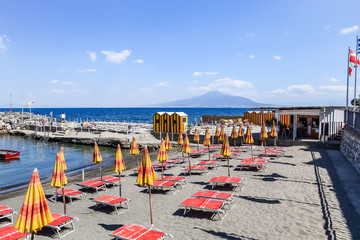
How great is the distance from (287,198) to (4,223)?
33.3 ft

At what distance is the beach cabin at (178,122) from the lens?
28.5 meters

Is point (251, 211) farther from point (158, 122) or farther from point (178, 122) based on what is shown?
point (158, 122)

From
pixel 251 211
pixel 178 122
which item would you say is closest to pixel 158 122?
pixel 178 122

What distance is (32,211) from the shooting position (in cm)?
479

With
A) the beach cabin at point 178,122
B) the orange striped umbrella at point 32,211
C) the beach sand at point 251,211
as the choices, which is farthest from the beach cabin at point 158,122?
the orange striped umbrella at point 32,211

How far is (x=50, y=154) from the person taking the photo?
27.0m

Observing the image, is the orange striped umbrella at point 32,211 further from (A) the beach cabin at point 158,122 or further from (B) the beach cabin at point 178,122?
(A) the beach cabin at point 158,122

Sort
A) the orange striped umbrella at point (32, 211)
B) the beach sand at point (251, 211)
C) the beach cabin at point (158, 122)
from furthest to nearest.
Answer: the beach cabin at point (158, 122), the beach sand at point (251, 211), the orange striped umbrella at point (32, 211)

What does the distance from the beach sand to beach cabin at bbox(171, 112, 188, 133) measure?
15434 millimetres

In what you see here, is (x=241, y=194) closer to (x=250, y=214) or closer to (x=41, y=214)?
(x=250, y=214)

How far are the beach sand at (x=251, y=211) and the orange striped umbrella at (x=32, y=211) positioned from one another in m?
2.61

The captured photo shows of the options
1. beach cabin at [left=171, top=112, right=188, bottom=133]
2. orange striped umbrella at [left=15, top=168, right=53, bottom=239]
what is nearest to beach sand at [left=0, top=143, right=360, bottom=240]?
orange striped umbrella at [left=15, top=168, right=53, bottom=239]

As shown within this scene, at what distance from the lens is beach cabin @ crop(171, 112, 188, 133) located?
28.5 metres

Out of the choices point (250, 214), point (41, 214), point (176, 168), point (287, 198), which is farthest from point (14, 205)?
point (287, 198)
